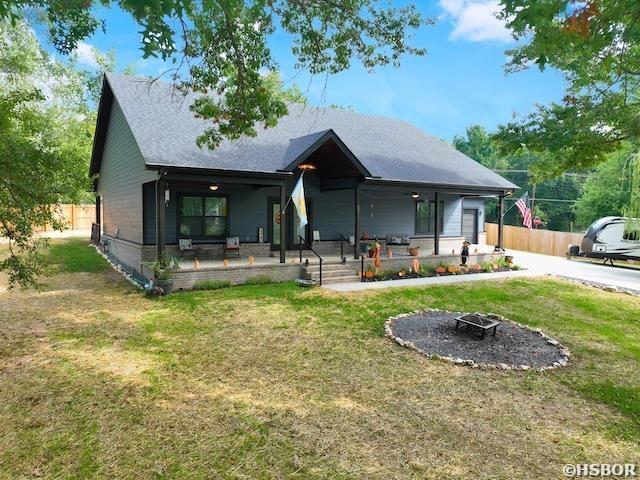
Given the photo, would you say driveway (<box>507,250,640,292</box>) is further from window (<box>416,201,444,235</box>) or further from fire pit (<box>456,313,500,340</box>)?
fire pit (<box>456,313,500,340</box>)

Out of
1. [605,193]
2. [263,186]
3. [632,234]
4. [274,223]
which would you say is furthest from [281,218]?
[605,193]

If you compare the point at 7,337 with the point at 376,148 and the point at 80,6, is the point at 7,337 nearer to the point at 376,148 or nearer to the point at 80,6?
the point at 80,6

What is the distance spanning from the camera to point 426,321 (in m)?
8.44

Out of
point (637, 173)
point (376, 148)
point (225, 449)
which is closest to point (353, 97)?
point (376, 148)

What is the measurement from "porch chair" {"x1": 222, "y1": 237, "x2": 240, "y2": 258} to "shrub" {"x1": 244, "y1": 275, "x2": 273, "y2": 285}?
6.92ft

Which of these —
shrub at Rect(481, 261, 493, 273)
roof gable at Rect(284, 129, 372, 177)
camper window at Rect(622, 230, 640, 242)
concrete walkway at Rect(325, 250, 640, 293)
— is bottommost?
concrete walkway at Rect(325, 250, 640, 293)

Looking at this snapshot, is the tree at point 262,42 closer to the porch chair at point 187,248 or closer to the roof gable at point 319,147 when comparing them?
the roof gable at point 319,147

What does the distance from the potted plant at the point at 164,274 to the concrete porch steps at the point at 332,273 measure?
3969mm

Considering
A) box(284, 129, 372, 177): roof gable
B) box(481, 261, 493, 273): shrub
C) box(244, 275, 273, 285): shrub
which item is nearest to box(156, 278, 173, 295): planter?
box(244, 275, 273, 285): shrub

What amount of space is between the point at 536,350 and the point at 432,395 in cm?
278

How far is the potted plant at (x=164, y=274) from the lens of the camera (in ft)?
34.8

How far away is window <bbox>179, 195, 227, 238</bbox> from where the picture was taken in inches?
537

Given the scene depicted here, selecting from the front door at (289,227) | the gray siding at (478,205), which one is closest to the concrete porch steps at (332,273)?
the front door at (289,227)

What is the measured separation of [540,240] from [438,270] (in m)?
12.8
